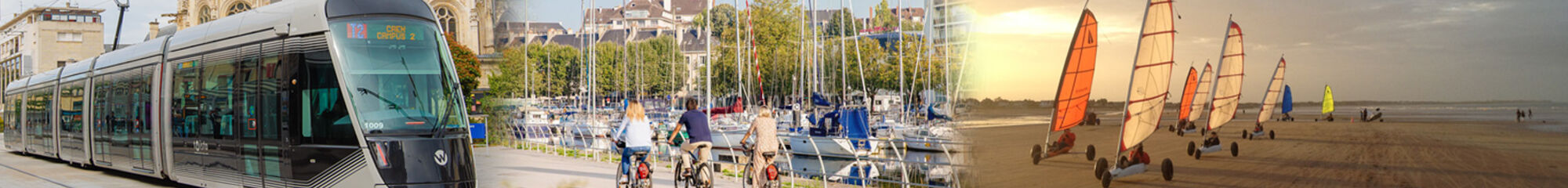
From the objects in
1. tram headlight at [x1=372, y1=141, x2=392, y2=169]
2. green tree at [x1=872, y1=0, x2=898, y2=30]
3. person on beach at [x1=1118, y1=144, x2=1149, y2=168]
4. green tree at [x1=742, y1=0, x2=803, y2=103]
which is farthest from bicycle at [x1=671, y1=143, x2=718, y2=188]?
green tree at [x1=872, y1=0, x2=898, y2=30]

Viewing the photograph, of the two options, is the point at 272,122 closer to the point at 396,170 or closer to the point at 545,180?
the point at 396,170

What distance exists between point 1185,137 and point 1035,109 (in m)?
0.60

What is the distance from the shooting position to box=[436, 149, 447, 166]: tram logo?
8.17 metres

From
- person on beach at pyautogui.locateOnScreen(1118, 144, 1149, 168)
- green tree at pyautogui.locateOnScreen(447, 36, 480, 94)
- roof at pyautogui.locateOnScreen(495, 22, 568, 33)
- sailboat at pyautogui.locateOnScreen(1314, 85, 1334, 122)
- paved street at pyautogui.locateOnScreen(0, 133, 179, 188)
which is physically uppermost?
roof at pyautogui.locateOnScreen(495, 22, 568, 33)

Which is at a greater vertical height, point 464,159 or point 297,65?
point 297,65

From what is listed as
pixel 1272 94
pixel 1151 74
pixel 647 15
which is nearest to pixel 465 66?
pixel 1151 74

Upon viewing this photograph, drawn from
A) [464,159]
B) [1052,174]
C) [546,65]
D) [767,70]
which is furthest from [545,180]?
[767,70]

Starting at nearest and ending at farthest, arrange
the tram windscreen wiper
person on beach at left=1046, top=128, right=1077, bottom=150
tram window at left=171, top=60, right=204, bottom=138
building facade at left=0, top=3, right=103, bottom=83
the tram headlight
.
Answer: person on beach at left=1046, top=128, right=1077, bottom=150 < the tram headlight < the tram windscreen wiper < tram window at left=171, top=60, right=204, bottom=138 < building facade at left=0, top=3, right=103, bottom=83

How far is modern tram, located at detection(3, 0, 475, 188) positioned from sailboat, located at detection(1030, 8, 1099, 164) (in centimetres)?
395

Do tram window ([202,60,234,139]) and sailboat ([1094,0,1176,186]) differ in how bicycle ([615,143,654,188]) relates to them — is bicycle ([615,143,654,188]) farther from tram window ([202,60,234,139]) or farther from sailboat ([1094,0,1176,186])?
sailboat ([1094,0,1176,186])

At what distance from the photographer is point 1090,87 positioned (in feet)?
18.2

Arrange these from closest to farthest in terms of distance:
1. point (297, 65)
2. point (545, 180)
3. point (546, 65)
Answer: point (546, 65), point (297, 65), point (545, 180)

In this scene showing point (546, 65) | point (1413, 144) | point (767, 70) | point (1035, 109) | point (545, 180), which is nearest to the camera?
point (1413, 144)

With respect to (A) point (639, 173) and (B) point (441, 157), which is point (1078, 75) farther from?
(B) point (441, 157)
